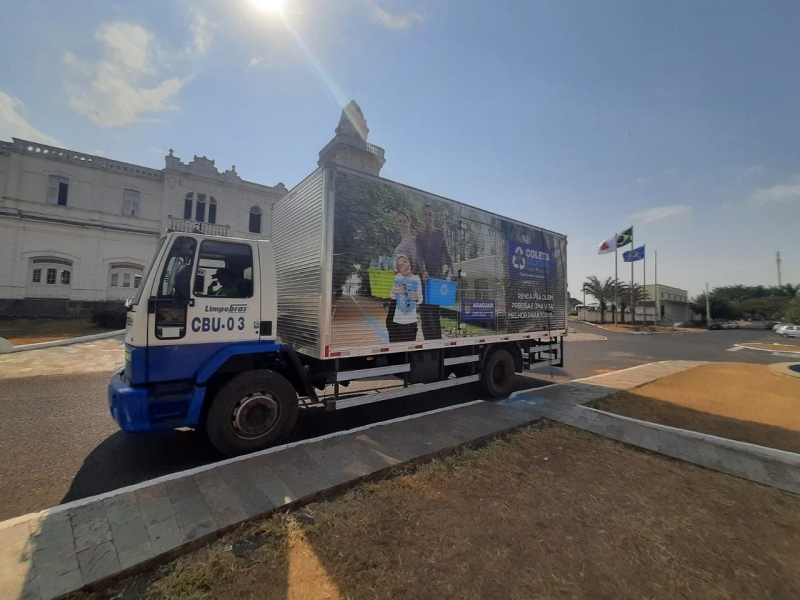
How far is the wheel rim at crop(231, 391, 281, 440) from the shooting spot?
4285 millimetres

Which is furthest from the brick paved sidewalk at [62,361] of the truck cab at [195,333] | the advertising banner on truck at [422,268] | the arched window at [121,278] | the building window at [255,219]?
the building window at [255,219]

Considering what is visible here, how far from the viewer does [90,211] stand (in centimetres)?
2294

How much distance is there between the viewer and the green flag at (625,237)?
105 feet

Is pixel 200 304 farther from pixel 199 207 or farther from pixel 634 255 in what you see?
pixel 634 255

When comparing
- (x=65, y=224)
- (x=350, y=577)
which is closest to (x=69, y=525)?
(x=350, y=577)

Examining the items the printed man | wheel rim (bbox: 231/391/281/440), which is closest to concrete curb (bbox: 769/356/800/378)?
the printed man

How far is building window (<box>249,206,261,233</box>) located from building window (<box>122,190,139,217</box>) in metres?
7.78

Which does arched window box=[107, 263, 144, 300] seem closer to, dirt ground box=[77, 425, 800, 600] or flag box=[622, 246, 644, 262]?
dirt ground box=[77, 425, 800, 600]

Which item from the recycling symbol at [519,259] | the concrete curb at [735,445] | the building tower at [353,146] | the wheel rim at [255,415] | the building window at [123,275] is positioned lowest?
the concrete curb at [735,445]

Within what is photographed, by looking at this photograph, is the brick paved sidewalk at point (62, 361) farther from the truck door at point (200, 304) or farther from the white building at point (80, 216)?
the white building at point (80, 216)

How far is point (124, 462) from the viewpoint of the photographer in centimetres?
413

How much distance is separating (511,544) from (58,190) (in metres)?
32.7

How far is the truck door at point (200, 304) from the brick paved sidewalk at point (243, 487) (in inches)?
53.0

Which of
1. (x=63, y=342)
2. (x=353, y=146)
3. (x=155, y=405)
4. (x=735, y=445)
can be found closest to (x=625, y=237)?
(x=353, y=146)
